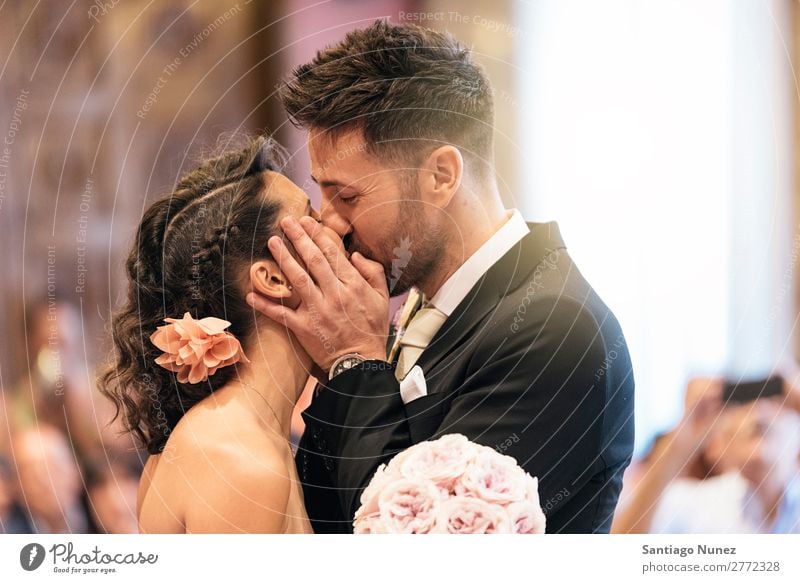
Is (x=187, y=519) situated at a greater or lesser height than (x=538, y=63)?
lesser

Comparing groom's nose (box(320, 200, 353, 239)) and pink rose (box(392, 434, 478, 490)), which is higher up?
groom's nose (box(320, 200, 353, 239))

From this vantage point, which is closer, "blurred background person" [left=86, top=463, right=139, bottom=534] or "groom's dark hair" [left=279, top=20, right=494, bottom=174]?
"groom's dark hair" [left=279, top=20, right=494, bottom=174]

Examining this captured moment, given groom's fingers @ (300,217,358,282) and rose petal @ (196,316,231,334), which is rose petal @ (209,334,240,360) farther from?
groom's fingers @ (300,217,358,282)

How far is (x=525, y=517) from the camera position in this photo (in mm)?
1307

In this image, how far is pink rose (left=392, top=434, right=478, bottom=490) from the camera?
4.08 ft

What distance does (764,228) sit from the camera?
146 cm

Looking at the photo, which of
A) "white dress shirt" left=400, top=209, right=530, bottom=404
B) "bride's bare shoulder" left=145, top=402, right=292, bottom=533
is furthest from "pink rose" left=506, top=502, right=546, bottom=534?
"bride's bare shoulder" left=145, top=402, right=292, bottom=533

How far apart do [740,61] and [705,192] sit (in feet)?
0.74

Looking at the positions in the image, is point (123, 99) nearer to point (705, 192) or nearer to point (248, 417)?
point (248, 417)

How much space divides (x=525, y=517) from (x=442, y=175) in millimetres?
525

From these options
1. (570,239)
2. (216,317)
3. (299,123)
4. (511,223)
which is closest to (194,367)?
(216,317)

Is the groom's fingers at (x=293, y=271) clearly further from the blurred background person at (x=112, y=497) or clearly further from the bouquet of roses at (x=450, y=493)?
the blurred background person at (x=112, y=497)

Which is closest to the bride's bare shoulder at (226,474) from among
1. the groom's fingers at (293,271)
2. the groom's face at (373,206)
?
the groom's fingers at (293,271)

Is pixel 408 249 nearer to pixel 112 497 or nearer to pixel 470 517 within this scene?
pixel 470 517
